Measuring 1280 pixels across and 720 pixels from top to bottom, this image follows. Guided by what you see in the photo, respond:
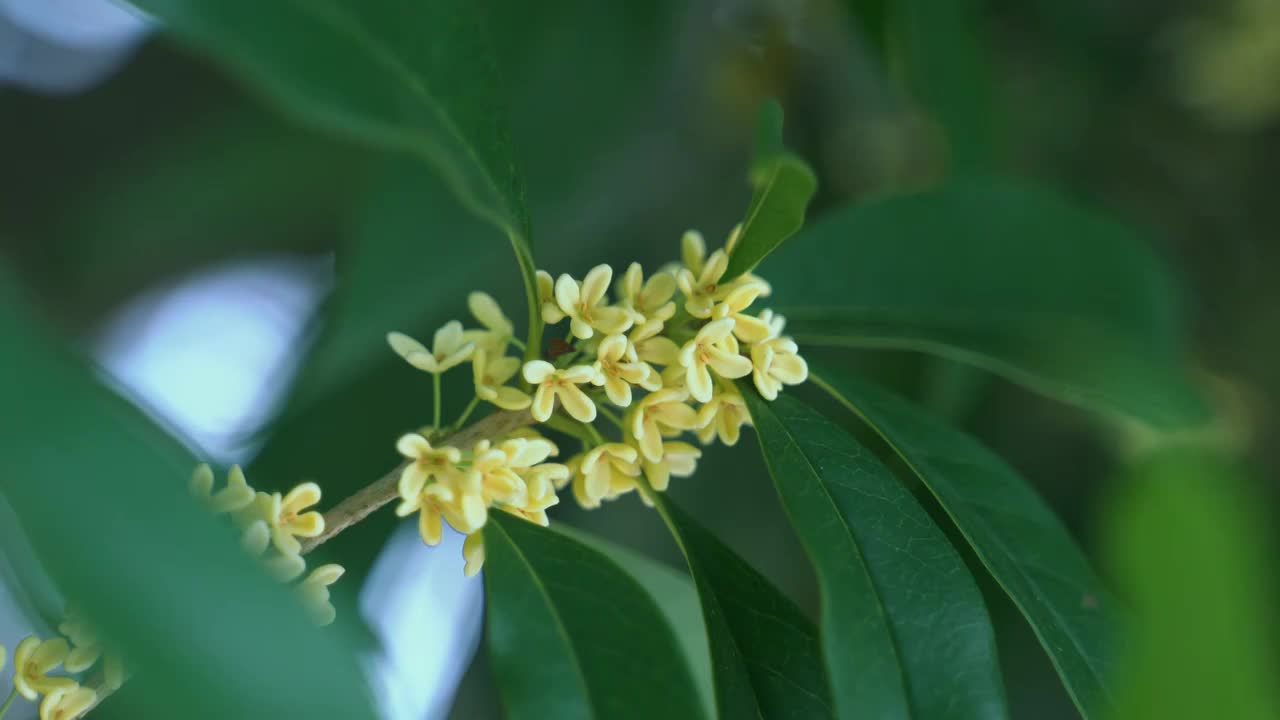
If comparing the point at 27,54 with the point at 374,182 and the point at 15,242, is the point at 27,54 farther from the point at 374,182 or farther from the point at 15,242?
the point at 374,182

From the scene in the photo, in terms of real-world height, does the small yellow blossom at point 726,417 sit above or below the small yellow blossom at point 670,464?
above

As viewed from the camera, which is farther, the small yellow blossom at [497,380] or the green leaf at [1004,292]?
the green leaf at [1004,292]

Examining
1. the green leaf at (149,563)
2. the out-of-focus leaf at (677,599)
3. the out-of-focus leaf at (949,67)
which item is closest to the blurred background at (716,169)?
the out-of-focus leaf at (949,67)

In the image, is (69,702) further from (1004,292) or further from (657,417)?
(1004,292)

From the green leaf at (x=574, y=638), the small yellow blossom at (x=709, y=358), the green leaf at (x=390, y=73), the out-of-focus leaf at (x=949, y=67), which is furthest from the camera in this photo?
the out-of-focus leaf at (x=949, y=67)

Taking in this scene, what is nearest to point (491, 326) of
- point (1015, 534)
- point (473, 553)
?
point (473, 553)

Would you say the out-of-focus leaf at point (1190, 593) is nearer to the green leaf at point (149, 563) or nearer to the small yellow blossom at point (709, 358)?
the green leaf at point (149, 563)

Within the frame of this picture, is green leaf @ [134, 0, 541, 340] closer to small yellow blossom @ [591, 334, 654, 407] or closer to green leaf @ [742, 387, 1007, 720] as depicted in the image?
small yellow blossom @ [591, 334, 654, 407]
